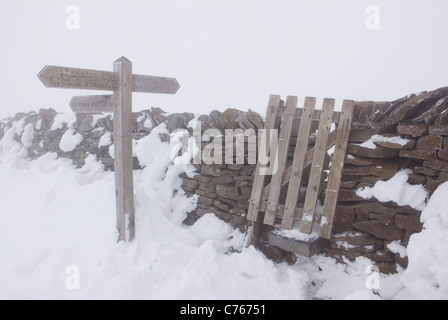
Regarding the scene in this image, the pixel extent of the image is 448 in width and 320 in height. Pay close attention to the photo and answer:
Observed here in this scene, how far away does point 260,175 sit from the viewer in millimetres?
3512

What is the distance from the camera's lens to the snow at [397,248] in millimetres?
2881

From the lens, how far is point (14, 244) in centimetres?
354

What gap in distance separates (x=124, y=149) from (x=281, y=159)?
178 centimetres

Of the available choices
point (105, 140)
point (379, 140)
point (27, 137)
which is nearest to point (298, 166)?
point (379, 140)

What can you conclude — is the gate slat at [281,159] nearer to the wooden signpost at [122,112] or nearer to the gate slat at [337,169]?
the gate slat at [337,169]

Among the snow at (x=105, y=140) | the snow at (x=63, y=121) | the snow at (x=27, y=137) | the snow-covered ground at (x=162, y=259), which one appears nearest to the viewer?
the snow-covered ground at (x=162, y=259)

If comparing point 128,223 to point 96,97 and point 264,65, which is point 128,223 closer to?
point 96,97

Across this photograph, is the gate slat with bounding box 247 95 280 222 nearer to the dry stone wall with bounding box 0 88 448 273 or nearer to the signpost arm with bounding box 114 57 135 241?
the dry stone wall with bounding box 0 88 448 273

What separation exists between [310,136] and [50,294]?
3117 millimetres

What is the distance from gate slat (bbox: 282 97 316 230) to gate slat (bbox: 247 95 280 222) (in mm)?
343

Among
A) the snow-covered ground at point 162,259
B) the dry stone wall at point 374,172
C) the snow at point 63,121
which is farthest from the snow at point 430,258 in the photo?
the snow at point 63,121

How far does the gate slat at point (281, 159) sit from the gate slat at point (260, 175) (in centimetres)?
13

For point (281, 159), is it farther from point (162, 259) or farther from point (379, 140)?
point (162, 259)
